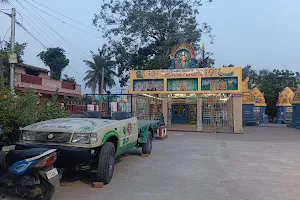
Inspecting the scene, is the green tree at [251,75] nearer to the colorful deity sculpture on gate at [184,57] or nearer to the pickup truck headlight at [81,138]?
the colorful deity sculpture on gate at [184,57]

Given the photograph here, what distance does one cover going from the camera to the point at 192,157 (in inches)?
350

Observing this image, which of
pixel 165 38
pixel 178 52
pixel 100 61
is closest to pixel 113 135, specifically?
pixel 178 52

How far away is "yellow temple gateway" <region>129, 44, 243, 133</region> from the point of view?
1983 centimetres

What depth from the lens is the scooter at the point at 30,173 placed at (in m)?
4.07

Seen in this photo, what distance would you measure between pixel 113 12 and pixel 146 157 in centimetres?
2615

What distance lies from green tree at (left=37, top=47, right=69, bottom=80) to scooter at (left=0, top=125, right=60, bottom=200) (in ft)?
129

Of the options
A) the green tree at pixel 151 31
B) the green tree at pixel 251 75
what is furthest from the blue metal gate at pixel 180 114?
the green tree at pixel 251 75

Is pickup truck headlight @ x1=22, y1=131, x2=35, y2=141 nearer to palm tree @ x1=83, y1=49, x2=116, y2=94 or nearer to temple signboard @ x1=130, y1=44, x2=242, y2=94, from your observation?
temple signboard @ x1=130, y1=44, x2=242, y2=94

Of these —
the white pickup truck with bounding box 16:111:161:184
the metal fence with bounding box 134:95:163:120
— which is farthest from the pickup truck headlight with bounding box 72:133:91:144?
the metal fence with bounding box 134:95:163:120

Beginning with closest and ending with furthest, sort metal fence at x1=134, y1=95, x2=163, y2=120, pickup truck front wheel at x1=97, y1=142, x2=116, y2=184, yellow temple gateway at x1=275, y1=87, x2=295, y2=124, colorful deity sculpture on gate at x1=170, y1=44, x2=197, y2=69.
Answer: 1. pickup truck front wheel at x1=97, y1=142, x2=116, y2=184
2. metal fence at x1=134, y1=95, x2=163, y2=120
3. colorful deity sculpture on gate at x1=170, y1=44, x2=197, y2=69
4. yellow temple gateway at x1=275, y1=87, x2=295, y2=124

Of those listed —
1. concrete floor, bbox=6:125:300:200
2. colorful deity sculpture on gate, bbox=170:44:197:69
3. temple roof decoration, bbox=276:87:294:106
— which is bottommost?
concrete floor, bbox=6:125:300:200

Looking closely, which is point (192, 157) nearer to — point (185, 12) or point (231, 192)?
point (231, 192)

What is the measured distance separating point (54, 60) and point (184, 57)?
26574 millimetres

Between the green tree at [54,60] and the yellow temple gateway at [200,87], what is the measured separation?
2297 centimetres
